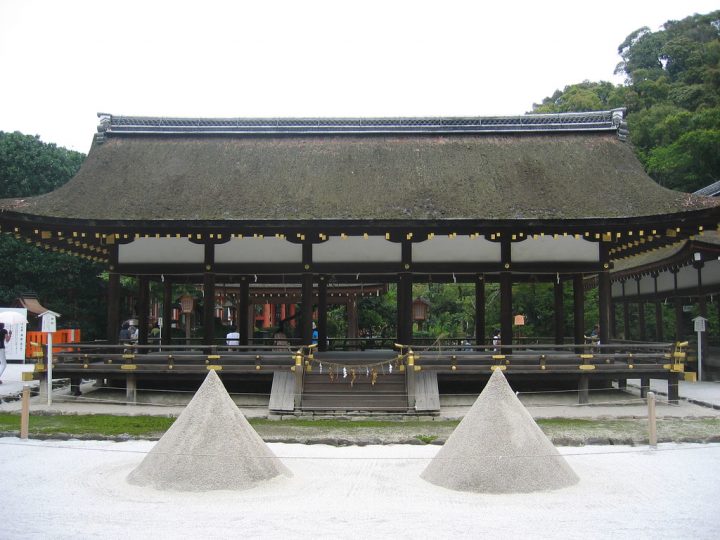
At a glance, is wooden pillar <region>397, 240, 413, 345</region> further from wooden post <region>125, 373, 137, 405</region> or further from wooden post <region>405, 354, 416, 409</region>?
wooden post <region>125, 373, 137, 405</region>

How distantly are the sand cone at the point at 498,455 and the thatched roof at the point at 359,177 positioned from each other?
7538 mm

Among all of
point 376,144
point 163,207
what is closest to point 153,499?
point 163,207

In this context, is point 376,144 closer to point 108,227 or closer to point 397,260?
point 397,260

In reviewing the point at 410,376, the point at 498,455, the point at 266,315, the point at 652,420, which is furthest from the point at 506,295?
the point at 266,315

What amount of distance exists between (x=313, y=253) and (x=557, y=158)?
7.55 meters

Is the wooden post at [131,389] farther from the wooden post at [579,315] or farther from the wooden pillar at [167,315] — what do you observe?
the wooden post at [579,315]

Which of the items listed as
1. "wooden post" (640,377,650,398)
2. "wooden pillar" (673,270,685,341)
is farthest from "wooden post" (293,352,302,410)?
"wooden pillar" (673,270,685,341)

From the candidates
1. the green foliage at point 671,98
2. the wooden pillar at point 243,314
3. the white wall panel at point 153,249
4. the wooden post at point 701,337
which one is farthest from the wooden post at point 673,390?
the green foliage at point 671,98

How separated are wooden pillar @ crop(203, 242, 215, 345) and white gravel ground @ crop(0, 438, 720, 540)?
268 inches

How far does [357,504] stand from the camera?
275 inches

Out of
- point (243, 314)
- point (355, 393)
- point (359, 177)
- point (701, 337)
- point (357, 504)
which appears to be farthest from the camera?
point (243, 314)

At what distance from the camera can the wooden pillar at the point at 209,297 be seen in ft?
52.9

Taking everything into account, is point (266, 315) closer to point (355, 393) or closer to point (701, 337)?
point (355, 393)

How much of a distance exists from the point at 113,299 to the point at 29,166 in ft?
77.3
